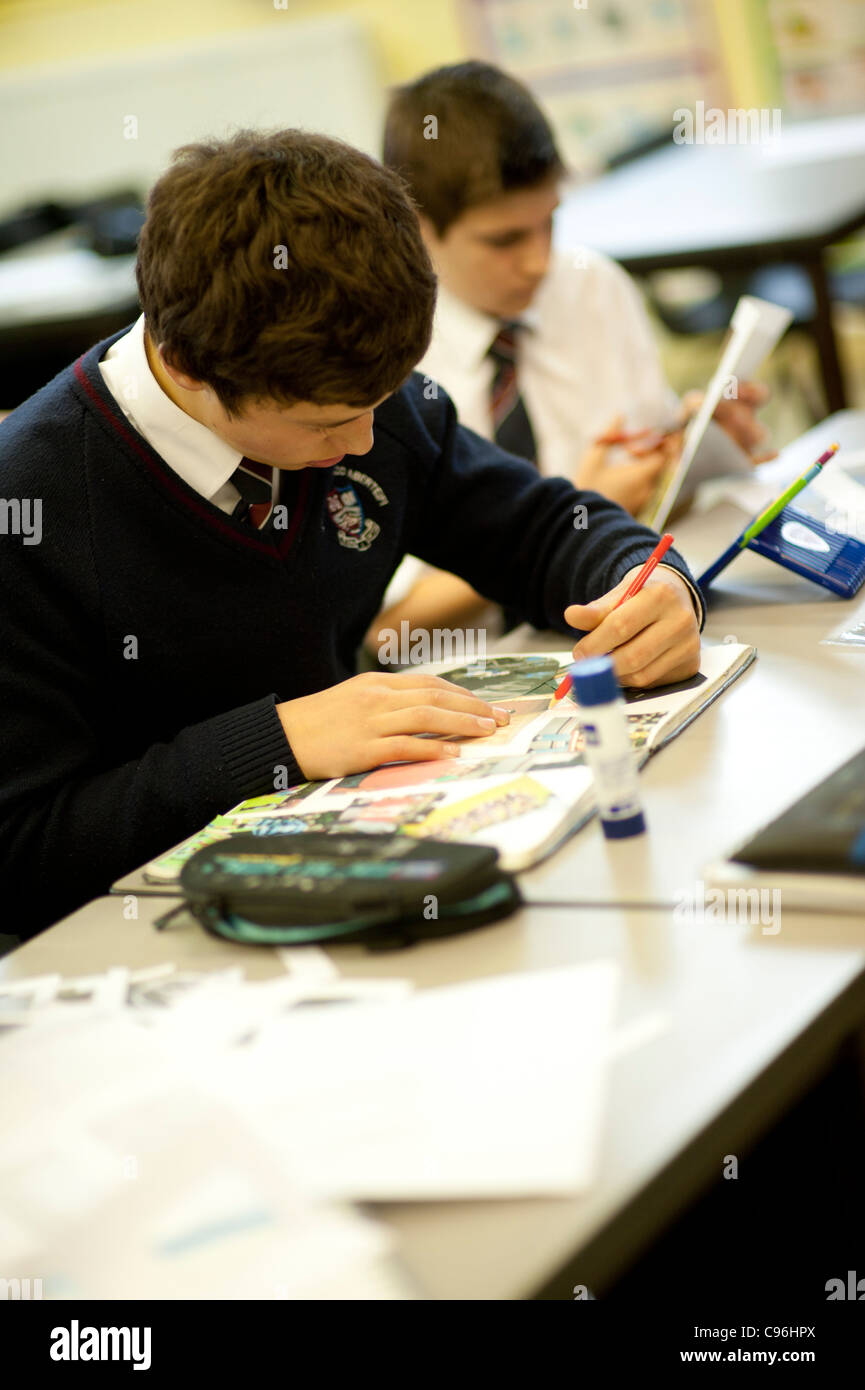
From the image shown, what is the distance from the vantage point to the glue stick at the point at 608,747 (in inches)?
38.6

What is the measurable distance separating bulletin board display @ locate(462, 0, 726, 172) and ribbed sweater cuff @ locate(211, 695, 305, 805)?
3.57 metres

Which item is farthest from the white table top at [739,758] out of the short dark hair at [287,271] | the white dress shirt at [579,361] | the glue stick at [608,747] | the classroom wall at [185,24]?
the classroom wall at [185,24]

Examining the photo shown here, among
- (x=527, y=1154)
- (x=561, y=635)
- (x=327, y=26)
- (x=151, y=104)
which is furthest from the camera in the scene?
(x=151, y=104)

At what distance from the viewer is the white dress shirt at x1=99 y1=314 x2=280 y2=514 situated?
4.27ft

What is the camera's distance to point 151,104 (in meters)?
4.82

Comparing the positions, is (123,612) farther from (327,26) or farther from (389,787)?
(327,26)

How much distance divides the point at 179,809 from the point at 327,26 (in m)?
4.01

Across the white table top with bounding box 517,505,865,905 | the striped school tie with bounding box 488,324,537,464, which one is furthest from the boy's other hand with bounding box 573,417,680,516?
the white table top with bounding box 517,505,865,905

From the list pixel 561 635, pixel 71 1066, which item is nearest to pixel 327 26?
pixel 561 635

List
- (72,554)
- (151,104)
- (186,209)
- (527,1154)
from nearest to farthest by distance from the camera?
(527,1154) → (186,209) → (72,554) → (151,104)

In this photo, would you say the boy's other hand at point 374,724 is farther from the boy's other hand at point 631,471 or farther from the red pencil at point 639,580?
the boy's other hand at point 631,471

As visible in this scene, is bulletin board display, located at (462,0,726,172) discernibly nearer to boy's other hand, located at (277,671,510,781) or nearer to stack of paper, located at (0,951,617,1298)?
boy's other hand, located at (277,671,510,781)

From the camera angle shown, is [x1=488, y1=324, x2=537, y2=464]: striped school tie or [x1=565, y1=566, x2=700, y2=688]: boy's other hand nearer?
[x1=565, y1=566, x2=700, y2=688]: boy's other hand

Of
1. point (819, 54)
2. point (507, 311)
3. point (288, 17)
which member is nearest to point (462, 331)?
point (507, 311)
